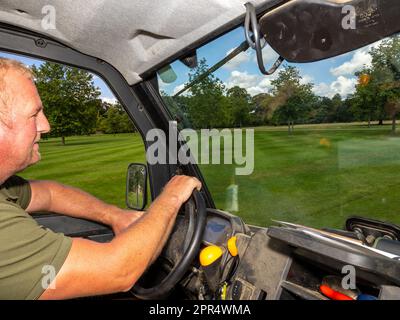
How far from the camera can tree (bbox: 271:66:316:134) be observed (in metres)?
1.83

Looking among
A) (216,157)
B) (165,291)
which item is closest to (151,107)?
(216,157)

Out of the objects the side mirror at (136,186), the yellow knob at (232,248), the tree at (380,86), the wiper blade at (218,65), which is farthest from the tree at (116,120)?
the tree at (380,86)

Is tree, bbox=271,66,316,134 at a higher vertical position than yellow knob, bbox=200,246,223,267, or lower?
higher

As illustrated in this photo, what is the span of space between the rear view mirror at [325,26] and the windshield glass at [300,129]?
0.10 meters

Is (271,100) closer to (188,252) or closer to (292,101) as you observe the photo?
(292,101)

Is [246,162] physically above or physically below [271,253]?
above

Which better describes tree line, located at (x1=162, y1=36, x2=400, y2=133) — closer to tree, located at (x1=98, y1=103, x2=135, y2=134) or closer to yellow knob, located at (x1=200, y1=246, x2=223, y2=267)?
tree, located at (x1=98, y1=103, x2=135, y2=134)

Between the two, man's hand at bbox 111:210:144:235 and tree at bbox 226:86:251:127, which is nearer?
tree at bbox 226:86:251:127

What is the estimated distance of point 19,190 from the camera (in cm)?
223

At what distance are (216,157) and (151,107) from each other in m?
0.54

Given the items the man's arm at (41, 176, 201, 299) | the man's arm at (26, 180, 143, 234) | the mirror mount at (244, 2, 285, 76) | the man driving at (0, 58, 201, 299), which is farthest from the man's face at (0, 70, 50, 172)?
the mirror mount at (244, 2, 285, 76)
